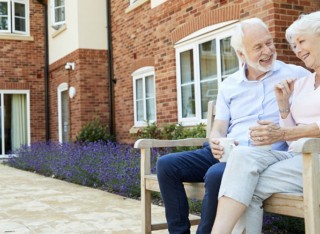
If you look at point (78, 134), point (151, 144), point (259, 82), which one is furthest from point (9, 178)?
point (259, 82)

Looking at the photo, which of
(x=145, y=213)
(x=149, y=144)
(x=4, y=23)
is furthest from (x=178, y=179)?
(x=4, y=23)

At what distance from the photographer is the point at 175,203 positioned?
9.59 feet

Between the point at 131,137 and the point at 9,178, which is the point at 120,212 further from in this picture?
the point at 131,137

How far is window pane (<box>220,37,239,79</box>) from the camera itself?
6.75 m

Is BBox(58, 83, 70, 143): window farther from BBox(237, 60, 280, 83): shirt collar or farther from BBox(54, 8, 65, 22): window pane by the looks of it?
BBox(237, 60, 280, 83): shirt collar

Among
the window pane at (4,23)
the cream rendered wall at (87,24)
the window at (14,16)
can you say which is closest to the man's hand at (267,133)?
the cream rendered wall at (87,24)

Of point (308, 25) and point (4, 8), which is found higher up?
point (4, 8)

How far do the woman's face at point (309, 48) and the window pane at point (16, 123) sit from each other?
41.3 ft

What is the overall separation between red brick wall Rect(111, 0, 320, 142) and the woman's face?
3.12m

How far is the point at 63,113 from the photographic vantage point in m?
13.2

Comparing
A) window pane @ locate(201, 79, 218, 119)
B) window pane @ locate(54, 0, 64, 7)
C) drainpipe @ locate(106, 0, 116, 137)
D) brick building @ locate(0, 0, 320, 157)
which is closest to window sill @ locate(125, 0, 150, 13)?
brick building @ locate(0, 0, 320, 157)

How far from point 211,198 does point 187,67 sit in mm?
5331

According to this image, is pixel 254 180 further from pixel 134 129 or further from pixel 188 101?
pixel 134 129

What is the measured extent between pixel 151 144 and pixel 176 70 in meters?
4.51
